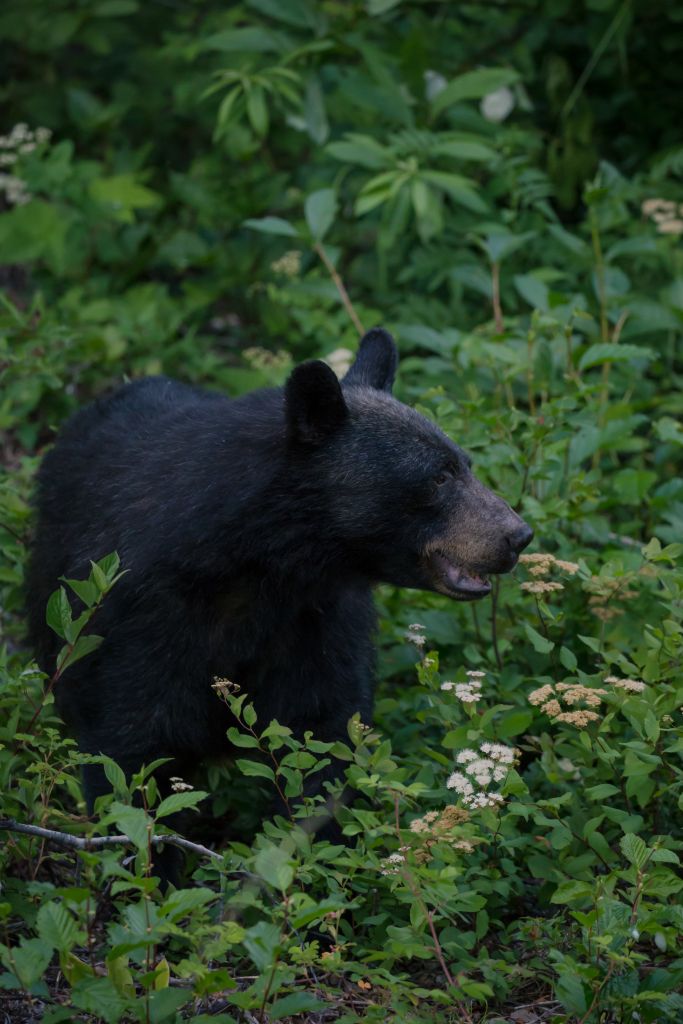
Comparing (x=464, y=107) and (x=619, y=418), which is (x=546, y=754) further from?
(x=464, y=107)

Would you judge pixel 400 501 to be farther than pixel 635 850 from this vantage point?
Yes

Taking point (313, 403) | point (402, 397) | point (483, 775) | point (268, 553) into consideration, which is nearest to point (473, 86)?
point (402, 397)

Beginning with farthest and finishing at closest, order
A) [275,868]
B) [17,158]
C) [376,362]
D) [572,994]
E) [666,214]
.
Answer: [17,158]
[666,214]
[376,362]
[572,994]
[275,868]

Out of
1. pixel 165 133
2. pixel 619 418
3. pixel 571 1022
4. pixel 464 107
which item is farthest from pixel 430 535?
pixel 165 133

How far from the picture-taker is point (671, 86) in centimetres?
812

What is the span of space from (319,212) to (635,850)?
3345 millimetres

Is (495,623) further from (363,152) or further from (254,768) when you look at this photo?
(363,152)

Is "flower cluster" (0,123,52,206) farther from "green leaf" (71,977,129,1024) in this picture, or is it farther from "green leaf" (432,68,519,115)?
"green leaf" (71,977,129,1024)

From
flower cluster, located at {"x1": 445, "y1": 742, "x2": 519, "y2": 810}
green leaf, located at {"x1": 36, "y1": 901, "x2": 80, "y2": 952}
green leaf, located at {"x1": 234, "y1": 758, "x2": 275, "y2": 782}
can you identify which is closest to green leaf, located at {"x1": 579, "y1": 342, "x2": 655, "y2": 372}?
flower cluster, located at {"x1": 445, "y1": 742, "x2": 519, "y2": 810}

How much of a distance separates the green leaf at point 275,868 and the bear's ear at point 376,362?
1.99m

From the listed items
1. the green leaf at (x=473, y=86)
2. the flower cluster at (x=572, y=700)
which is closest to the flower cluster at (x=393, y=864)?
the flower cluster at (x=572, y=700)

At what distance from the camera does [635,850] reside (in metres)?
A: 3.16

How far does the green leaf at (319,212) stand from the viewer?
566 centimetres

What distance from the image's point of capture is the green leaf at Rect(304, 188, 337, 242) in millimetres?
5664
